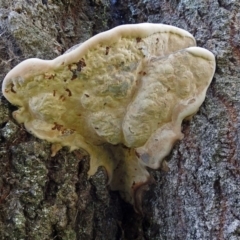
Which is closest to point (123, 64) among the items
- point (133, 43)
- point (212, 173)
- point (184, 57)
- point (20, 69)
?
point (133, 43)

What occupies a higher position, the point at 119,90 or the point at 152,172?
the point at 119,90

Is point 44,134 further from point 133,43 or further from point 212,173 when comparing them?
point 212,173

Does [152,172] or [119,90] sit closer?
[119,90]

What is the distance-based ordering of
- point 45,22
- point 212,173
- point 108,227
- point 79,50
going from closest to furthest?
point 79,50, point 212,173, point 108,227, point 45,22
